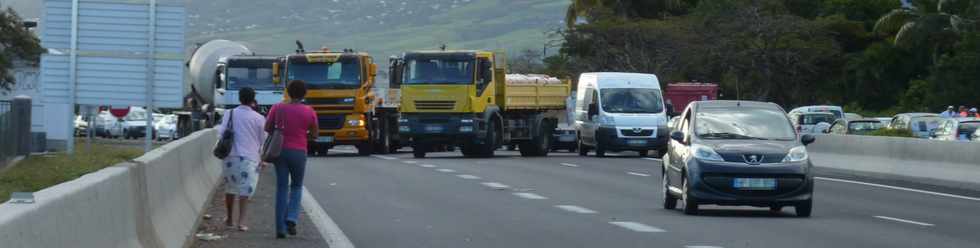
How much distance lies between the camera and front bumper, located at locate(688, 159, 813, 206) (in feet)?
60.8

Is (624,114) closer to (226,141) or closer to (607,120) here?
(607,120)

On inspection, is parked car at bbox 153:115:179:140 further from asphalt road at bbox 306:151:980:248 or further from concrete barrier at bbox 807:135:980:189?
asphalt road at bbox 306:151:980:248

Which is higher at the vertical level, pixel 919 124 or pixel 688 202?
pixel 919 124

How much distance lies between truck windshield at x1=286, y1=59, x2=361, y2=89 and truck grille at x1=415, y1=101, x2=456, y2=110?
2005 mm

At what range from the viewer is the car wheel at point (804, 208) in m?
18.7

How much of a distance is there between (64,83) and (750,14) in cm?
5951

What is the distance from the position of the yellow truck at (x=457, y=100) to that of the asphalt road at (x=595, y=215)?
9.81 metres

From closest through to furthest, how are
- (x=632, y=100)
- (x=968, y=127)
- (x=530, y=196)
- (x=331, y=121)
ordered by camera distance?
(x=530, y=196), (x=968, y=127), (x=331, y=121), (x=632, y=100)

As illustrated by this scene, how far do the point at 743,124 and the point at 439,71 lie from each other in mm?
21590

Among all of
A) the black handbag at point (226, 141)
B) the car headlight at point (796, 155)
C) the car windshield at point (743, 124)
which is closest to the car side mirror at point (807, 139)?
the car windshield at point (743, 124)

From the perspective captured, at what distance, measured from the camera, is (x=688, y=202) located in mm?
18750

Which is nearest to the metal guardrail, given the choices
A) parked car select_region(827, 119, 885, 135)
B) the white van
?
the white van

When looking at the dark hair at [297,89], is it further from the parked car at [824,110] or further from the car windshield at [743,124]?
the parked car at [824,110]

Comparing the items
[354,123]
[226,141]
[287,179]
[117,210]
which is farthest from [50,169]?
Result: [117,210]
